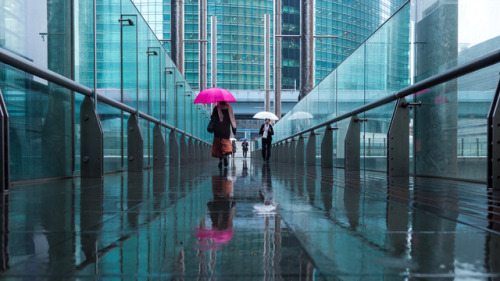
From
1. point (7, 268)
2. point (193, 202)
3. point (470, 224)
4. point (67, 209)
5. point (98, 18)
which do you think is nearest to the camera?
point (7, 268)

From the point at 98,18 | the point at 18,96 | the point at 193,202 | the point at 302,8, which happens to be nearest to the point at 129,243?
the point at 193,202

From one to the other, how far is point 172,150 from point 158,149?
2.40 meters

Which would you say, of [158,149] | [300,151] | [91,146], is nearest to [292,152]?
[300,151]

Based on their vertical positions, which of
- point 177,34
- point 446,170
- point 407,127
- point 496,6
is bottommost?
point 446,170

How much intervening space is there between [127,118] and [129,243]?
25.0ft

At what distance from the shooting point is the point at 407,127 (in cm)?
622

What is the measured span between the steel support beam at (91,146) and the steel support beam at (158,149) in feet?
15.8

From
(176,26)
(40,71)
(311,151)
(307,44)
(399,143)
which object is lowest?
(311,151)

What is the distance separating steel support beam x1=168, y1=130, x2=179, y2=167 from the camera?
1340 centimetres

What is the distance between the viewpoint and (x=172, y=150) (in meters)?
13.6

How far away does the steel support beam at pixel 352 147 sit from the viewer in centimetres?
844

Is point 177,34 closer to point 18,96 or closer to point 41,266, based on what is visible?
point 18,96

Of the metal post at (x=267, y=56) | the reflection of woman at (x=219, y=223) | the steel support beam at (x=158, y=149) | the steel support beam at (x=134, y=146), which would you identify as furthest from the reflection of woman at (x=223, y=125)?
the metal post at (x=267, y=56)

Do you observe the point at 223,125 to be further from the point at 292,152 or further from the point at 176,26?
the point at 176,26
